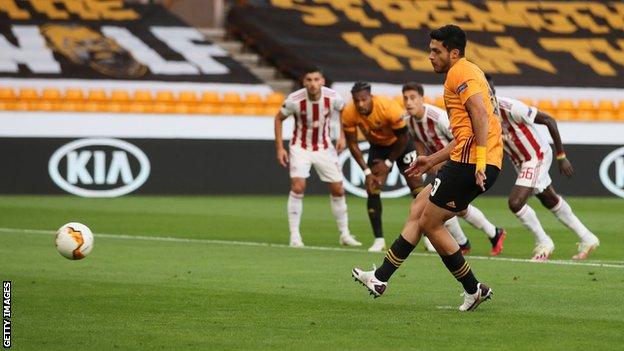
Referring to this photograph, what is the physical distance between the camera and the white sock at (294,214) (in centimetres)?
1525

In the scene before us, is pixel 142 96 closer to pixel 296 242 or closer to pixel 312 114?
pixel 312 114

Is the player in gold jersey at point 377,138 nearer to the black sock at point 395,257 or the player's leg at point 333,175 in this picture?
the player's leg at point 333,175

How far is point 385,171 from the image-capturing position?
50.2 ft

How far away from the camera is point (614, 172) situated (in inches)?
939

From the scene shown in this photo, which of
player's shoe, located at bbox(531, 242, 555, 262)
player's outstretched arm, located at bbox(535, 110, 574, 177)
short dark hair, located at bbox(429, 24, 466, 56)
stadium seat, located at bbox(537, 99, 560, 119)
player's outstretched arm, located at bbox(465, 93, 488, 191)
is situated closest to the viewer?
player's outstretched arm, located at bbox(465, 93, 488, 191)

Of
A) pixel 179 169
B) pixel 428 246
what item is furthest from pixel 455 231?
pixel 179 169

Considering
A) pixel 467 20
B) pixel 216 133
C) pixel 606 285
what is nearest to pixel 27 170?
pixel 216 133

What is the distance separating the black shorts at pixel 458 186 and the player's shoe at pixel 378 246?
5.35 m

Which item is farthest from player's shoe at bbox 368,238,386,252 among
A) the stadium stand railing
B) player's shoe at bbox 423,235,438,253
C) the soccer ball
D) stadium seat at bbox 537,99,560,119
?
stadium seat at bbox 537,99,560,119

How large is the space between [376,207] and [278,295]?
5.03m

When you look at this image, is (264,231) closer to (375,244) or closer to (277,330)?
(375,244)

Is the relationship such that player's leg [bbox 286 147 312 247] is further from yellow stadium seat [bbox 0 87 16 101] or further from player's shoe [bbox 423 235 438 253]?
yellow stadium seat [bbox 0 87 16 101]

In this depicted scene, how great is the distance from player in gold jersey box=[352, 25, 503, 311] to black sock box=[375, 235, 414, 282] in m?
0.02

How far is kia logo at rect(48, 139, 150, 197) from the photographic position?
22578 millimetres
